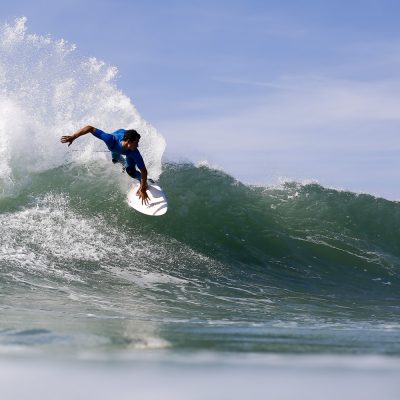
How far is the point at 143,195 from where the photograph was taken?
10109 mm

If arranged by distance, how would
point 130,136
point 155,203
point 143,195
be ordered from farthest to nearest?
1. point 155,203
2. point 143,195
3. point 130,136

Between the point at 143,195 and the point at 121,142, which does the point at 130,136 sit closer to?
the point at 121,142

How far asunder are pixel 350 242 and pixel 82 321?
8198 millimetres

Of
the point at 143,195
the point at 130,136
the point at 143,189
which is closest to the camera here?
the point at 130,136

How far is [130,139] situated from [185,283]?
93.4 inches

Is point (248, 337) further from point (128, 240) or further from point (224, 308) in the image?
point (128, 240)

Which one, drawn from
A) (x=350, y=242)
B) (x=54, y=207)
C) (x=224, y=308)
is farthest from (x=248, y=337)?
(x=350, y=242)

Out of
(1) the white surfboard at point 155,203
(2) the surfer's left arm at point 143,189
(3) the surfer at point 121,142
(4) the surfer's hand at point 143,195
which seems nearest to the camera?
(3) the surfer at point 121,142

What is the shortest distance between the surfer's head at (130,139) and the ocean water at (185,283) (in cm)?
182

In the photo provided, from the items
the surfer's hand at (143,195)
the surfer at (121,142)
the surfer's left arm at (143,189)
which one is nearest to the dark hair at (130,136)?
the surfer at (121,142)

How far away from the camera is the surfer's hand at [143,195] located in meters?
9.72

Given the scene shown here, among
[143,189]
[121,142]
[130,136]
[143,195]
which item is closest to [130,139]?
[130,136]

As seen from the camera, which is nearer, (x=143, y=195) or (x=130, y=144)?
(x=130, y=144)

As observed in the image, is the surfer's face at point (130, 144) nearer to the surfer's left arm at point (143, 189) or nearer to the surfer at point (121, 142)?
the surfer at point (121, 142)
